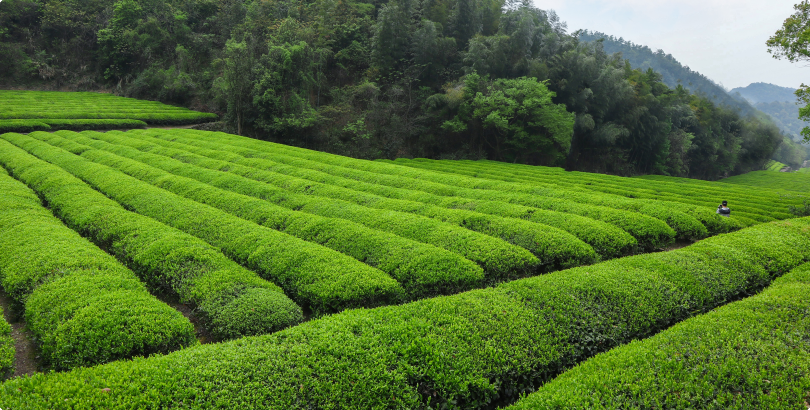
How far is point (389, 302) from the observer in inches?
351

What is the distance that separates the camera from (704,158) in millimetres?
60188

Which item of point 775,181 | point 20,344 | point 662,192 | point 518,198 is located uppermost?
point 775,181

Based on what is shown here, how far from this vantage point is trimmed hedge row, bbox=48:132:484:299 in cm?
944

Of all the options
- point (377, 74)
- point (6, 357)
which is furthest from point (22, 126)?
point (6, 357)

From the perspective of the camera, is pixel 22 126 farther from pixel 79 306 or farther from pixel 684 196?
pixel 684 196

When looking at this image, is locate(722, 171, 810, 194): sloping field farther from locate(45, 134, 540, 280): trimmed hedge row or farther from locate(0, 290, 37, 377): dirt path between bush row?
locate(0, 290, 37, 377): dirt path between bush row

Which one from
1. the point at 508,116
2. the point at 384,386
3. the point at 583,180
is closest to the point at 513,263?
the point at 384,386

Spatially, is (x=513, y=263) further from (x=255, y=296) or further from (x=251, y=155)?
(x=251, y=155)

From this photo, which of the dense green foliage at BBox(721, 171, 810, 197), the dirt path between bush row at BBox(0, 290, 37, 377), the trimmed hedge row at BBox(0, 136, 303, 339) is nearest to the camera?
the dirt path between bush row at BBox(0, 290, 37, 377)

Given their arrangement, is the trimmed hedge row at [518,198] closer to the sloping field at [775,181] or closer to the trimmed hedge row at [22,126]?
the trimmed hedge row at [22,126]

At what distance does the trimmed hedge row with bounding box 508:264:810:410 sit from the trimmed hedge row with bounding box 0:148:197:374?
629cm

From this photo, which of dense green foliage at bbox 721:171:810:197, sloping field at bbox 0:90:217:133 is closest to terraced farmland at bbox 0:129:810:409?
sloping field at bbox 0:90:217:133

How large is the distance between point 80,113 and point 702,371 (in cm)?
4777

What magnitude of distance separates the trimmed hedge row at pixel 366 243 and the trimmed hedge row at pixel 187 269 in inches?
102
